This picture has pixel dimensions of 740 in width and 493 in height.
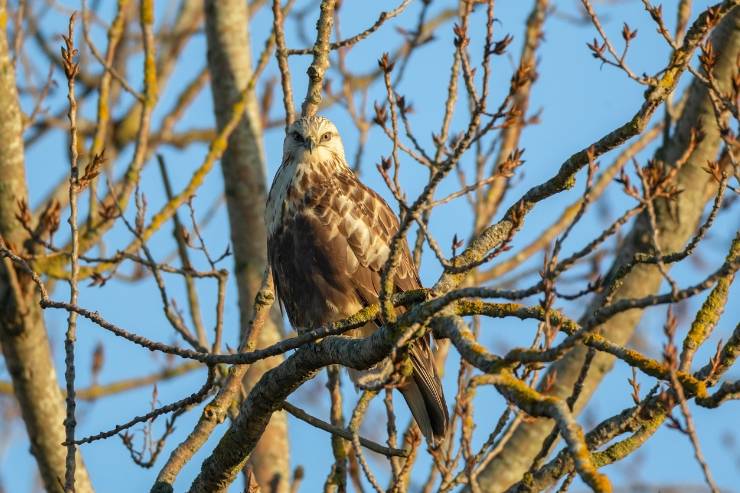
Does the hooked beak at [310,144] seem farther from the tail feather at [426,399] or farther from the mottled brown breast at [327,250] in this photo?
the tail feather at [426,399]

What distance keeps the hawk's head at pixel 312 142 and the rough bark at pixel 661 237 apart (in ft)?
5.60

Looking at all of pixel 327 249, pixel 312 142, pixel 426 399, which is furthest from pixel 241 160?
pixel 426 399

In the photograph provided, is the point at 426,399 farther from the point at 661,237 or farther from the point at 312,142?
the point at 661,237

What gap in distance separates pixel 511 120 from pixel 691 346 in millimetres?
1003

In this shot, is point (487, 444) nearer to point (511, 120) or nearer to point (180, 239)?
point (511, 120)

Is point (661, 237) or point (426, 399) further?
point (661, 237)

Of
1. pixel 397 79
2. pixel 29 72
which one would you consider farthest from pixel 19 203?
pixel 29 72

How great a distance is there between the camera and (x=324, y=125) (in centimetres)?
651

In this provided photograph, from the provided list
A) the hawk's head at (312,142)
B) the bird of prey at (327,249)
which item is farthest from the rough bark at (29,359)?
the hawk's head at (312,142)

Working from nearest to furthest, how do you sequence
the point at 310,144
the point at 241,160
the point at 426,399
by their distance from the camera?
the point at 426,399, the point at 310,144, the point at 241,160

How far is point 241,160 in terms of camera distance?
24.0 ft

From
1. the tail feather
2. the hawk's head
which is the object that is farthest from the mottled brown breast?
the tail feather

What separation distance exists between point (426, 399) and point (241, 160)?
259cm

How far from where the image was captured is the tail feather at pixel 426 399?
5289mm
